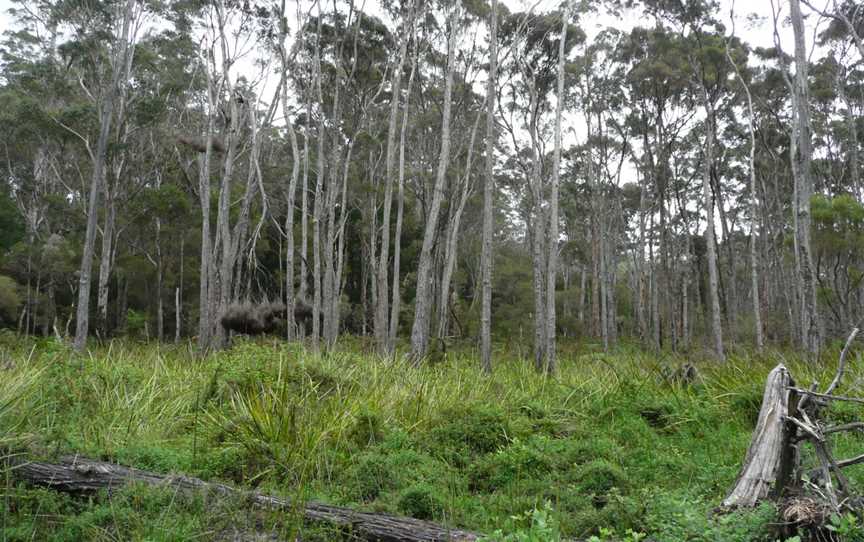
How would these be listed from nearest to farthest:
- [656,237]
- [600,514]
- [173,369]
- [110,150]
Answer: [600,514] → [173,369] → [110,150] → [656,237]

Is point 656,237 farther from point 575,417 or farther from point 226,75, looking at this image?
point 575,417

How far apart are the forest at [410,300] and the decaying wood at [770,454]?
2cm

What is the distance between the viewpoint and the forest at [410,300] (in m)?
3.82

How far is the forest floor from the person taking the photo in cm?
363

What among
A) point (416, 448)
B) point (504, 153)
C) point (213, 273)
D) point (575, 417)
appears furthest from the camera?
point (504, 153)

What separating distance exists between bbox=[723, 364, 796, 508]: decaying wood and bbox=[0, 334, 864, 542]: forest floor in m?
0.26

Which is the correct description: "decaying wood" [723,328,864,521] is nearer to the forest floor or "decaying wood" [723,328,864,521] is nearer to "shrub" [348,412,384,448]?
the forest floor

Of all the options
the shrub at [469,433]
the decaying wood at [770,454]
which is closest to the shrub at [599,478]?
the shrub at [469,433]

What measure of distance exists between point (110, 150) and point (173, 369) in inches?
544

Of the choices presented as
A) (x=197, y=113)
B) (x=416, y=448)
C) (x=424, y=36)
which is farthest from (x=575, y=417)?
(x=197, y=113)

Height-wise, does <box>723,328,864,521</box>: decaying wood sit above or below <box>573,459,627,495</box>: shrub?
above

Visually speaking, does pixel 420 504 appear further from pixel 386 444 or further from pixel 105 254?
pixel 105 254

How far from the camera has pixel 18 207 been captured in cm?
2492

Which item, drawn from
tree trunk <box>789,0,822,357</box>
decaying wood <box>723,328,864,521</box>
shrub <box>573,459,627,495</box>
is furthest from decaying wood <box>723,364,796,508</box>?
tree trunk <box>789,0,822,357</box>
